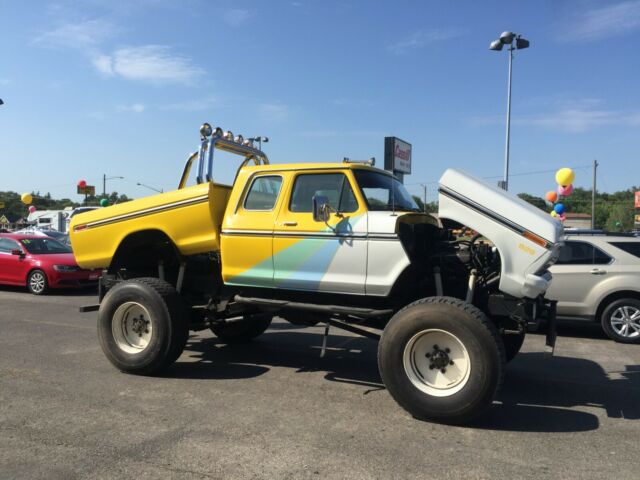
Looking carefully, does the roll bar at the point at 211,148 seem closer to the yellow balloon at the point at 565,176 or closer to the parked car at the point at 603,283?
the parked car at the point at 603,283

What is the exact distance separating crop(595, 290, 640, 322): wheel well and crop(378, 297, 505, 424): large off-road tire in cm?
490

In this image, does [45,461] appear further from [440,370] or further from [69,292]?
[69,292]

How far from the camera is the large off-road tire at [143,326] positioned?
6.04 metres

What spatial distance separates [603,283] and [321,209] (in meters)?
5.56

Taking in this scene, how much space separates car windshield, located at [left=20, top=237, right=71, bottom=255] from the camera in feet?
45.6

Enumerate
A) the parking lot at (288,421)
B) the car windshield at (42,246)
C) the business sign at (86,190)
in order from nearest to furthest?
the parking lot at (288,421) < the car windshield at (42,246) < the business sign at (86,190)

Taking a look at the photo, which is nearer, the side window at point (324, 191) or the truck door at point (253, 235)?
the side window at point (324, 191)

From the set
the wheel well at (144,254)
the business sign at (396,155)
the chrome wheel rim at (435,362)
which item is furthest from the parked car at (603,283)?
the business sign at (396,155)

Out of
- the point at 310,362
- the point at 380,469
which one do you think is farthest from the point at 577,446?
the point at 310,362

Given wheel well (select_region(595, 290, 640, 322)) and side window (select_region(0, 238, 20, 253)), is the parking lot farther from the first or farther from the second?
side window (select_region(0, 238, 20, 253))

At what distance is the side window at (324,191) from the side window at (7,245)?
11.0m

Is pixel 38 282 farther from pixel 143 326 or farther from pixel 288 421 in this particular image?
pixel 288 421

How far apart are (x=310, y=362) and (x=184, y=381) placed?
1.64 m

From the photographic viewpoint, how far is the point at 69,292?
44.7 feet
